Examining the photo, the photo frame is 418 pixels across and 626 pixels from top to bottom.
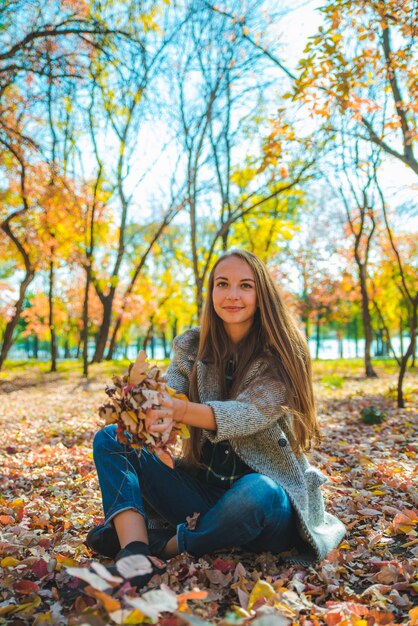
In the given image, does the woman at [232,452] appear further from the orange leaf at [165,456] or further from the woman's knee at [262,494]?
the orange leaf at [165,456]

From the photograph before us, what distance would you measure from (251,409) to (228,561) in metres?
0.65

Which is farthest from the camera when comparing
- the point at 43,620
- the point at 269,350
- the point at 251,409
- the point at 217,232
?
the point at 217,232

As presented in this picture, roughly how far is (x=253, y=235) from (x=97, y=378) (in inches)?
192

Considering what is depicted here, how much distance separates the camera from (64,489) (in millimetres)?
3258

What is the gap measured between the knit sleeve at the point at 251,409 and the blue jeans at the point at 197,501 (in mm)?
186

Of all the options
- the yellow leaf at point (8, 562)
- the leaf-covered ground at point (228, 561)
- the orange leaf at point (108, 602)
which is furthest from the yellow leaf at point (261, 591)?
the yellow leaf at point (8, 562)

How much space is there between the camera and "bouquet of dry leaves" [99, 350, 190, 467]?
1714 mm

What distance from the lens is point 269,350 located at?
7.47 feet

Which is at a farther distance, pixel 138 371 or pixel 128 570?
pixel 138 371

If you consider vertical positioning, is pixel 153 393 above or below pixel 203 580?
above

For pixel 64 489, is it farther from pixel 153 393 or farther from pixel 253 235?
pixel 253 235

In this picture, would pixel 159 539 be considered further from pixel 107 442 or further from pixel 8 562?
pixel 8 562

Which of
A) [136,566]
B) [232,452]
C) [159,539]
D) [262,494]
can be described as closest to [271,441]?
[232,452]

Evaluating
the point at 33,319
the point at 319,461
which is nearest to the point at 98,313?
the point at 33,319
